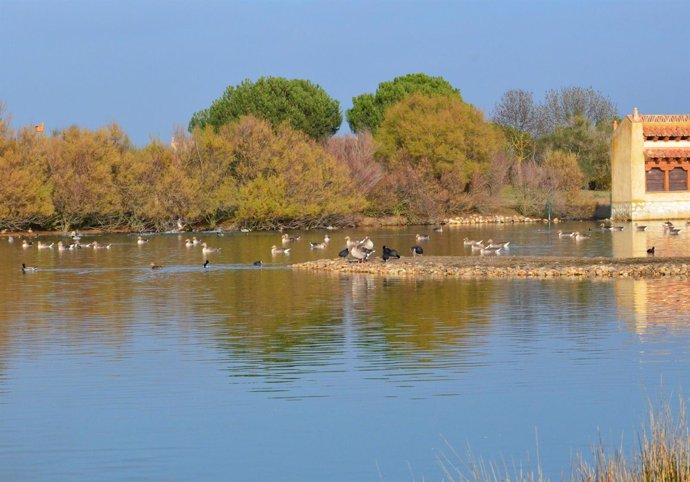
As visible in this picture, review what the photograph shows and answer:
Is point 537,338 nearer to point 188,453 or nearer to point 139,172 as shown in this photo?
point 188,453

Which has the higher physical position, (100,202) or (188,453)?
(100,202)

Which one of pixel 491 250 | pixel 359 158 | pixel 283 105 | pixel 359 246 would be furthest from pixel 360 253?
pixel 283 105

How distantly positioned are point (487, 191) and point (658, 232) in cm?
2375

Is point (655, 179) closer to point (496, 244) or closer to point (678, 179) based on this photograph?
point (678, 179)

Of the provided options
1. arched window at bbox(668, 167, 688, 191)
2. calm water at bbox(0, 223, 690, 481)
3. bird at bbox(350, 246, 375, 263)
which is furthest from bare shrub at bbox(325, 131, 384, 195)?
calm water at bbox(0, 223, 690, 481)

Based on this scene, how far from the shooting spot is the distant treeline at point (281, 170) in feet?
231

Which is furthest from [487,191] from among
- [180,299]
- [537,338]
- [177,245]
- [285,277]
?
[537,338]

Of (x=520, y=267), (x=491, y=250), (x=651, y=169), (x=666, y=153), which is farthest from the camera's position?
(x=651, y=169)

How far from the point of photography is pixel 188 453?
13086mm

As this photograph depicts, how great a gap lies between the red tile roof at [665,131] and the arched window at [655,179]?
2183mm

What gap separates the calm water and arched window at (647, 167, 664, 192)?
151ft

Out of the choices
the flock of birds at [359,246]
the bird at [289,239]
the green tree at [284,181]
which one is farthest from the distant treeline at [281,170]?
the bird at [289,239]

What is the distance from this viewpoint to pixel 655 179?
248 feet

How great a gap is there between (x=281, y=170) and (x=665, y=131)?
24.1 meters
